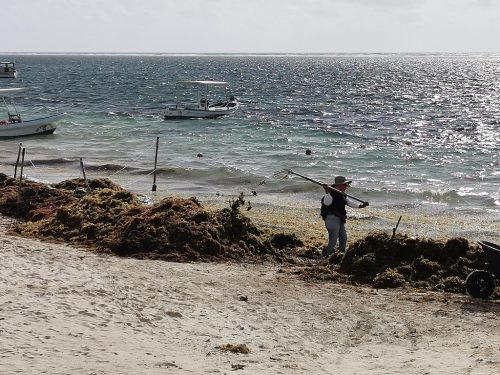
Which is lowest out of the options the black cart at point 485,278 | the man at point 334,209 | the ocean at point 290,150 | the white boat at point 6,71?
the ocean at point 290,150

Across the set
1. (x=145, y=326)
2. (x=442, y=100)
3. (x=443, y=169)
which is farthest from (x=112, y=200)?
(x=442, y=100)

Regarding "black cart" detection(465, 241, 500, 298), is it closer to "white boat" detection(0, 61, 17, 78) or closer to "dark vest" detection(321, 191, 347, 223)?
"dark vest" detection(321, 191, 347, 223)

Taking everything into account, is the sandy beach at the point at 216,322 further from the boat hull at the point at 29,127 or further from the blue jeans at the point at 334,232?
the boat hull at the point at 29,127

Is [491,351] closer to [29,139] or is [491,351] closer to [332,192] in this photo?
[332,192]

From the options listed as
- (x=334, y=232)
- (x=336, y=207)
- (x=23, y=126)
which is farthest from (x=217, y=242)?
(x=23, y=126)

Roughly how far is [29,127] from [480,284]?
3404 centimetres

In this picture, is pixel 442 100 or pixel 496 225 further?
pixel 442 100

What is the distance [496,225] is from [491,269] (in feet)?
31.4

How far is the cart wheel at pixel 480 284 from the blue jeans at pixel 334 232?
10.5 feet

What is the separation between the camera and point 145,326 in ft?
35.9

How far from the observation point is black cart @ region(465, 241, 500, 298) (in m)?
12.9

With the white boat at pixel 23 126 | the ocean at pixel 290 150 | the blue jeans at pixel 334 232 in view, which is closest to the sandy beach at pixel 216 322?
the blue jeans at pixel 334 232

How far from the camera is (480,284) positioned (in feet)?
43.1

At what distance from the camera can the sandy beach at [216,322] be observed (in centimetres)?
961
